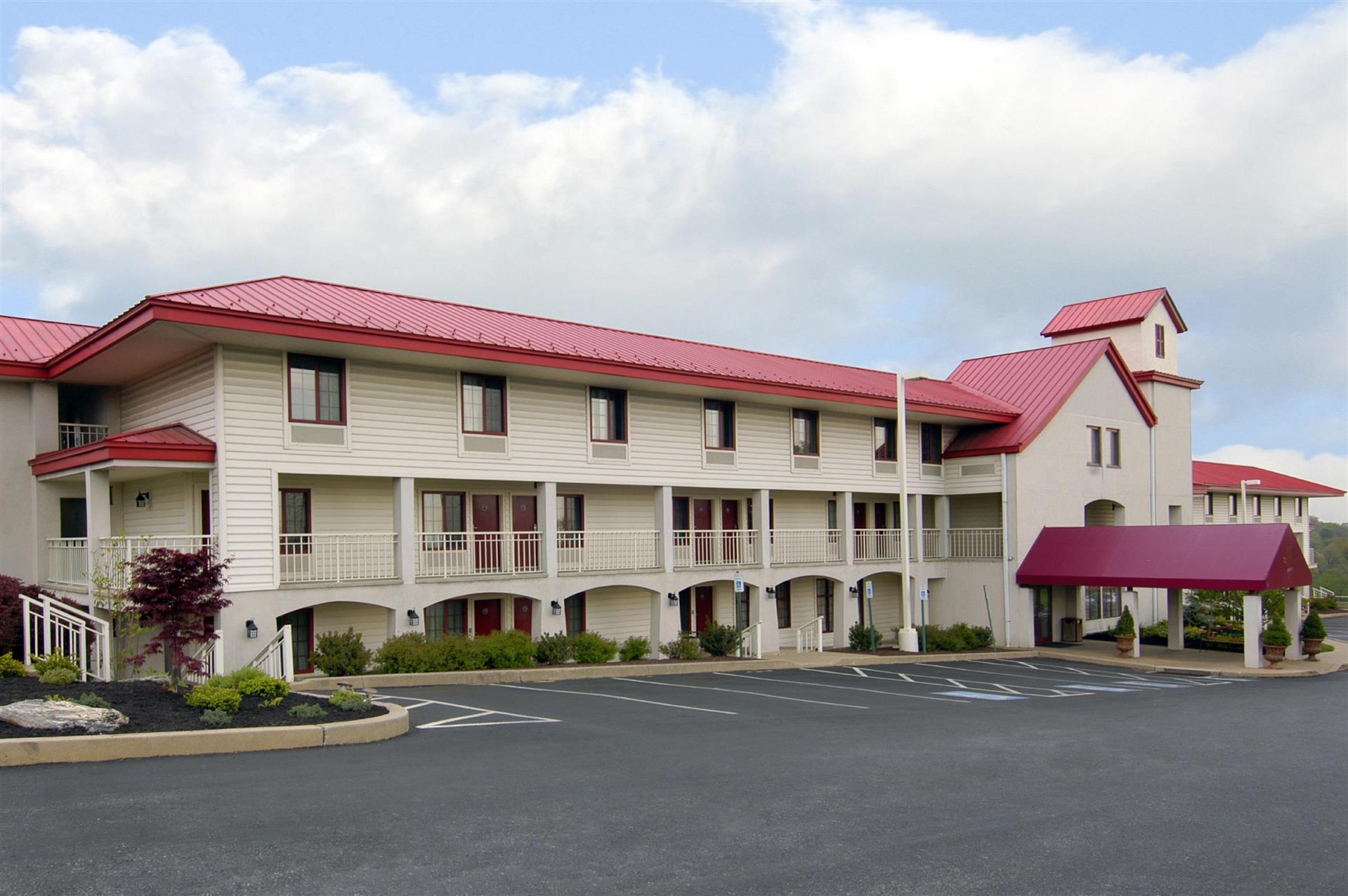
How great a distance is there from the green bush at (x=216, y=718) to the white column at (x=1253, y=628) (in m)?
27.8

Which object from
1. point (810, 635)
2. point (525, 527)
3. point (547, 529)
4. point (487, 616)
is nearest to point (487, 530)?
point (525, 527)

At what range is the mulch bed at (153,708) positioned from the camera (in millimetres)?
12164

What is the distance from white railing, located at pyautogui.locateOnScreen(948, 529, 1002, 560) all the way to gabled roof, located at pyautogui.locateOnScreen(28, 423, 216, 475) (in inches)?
968

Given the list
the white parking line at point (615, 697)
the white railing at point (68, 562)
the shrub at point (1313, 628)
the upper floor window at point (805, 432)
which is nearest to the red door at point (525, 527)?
the white parking line at point (615, 697)

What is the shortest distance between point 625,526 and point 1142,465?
2242 centimetres

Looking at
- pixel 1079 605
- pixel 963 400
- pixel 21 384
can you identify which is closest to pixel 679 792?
pixel 21 384

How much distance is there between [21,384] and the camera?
78.5 feet

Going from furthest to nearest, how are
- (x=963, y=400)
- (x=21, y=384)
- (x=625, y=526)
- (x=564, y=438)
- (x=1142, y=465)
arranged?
(x=1142, y=465), (x=963, y=400), (x=625, y=526), (x=564, y=438), (x=21, y=384)

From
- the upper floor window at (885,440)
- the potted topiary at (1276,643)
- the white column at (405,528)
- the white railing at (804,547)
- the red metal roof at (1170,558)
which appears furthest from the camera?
the upper floor window at (885,440)

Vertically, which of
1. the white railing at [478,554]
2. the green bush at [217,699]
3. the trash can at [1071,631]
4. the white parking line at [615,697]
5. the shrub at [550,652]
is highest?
the white railing at [478,554]

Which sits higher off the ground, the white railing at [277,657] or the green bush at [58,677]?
the green bush at [58,677]

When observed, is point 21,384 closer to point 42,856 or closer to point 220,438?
point 220,438

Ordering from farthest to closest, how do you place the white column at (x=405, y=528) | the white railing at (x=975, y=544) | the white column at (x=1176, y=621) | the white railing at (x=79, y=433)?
the white railing at (x=975, y=544), the white column at (x=1176, y=621), the white railing at (x=79, y=433), the white column at (x=405, y=528)

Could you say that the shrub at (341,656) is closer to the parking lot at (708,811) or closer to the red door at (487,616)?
the parking lot at (708,811)
